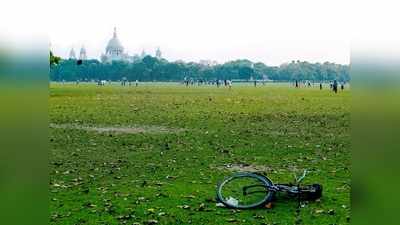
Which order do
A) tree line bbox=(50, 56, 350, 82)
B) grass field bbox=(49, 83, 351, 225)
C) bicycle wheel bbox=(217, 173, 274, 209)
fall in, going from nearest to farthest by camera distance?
grass field bbox=(49, 83, 351, 225) < bicycle wheel bbox=(217, 173, 274, 209) < tree line bbox=(50, 56, 350, 82)

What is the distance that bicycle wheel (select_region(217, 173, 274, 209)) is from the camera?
206 inches

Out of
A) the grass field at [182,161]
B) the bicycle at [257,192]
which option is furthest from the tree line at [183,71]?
the bicycle at [257,192]

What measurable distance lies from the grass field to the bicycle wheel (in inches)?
5.0

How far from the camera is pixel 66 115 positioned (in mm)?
14398

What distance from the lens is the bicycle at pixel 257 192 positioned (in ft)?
17.2

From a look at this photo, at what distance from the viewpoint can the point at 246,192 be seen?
17.7ft

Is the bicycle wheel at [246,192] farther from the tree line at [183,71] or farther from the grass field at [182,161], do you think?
the tree line at [183,71]

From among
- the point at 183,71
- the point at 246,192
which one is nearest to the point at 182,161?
the point at 246,192

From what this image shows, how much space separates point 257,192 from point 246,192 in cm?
12

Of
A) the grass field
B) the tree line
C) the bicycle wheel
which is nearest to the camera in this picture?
the grass field

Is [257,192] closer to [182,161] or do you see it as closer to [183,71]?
[182,161]

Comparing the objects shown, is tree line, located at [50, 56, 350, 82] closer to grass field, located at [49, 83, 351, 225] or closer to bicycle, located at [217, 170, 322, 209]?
grass field, located at [49, 83, 351, 225]

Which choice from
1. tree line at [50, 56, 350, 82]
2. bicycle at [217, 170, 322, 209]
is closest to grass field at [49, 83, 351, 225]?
bicycle at [217, 170, 322, 209]
